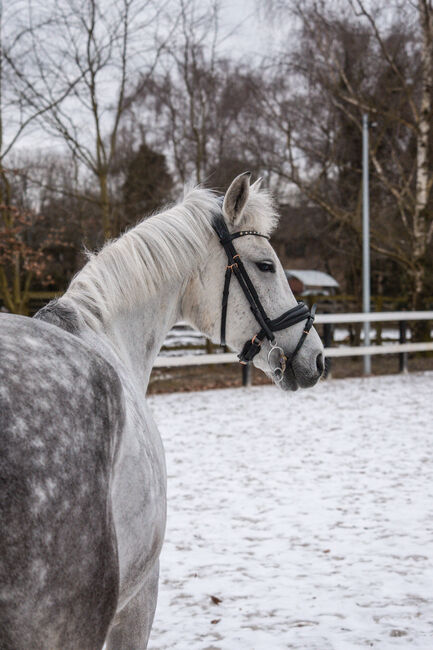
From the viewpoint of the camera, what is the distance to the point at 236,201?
268 cm

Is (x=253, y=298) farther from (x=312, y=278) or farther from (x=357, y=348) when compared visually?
(x=312, y=278)

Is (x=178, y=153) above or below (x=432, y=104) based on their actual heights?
below

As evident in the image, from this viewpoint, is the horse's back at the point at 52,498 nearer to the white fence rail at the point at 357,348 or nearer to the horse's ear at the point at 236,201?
the horse's ear at the point at 236,201

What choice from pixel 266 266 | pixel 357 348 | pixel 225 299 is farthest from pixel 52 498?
pixel 357 348

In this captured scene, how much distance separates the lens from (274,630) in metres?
3.17

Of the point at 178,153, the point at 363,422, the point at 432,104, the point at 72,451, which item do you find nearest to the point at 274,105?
the point at 178,153

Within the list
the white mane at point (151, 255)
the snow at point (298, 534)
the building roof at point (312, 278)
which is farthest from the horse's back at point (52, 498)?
the building roof at point (312, 278)

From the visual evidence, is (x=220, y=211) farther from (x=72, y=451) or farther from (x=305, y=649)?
(x=305, y=649)

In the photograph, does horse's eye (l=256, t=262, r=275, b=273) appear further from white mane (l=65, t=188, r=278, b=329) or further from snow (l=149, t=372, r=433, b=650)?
snow (l=149, t=372, r=433, b=650)

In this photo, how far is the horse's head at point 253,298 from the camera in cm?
269

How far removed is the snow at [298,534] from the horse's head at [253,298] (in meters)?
0.54

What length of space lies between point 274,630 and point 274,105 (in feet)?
46.0

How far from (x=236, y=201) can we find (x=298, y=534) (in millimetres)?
2866

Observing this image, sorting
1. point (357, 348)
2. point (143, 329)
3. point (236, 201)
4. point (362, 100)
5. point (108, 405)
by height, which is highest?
point (362, 100)
